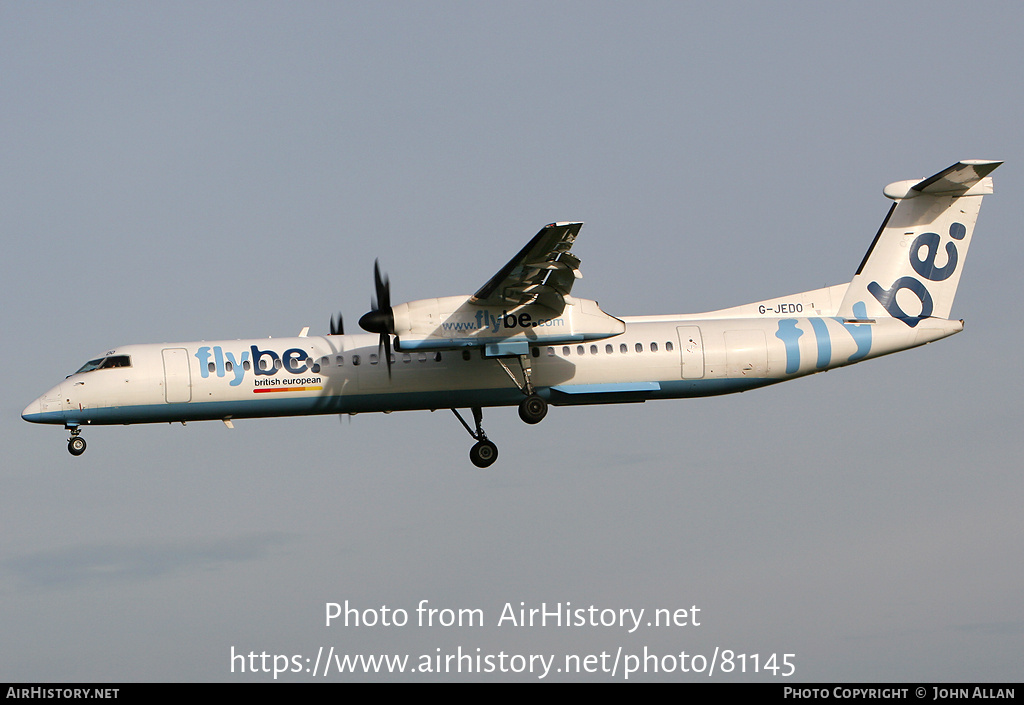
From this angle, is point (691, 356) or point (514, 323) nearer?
point (514, 323)

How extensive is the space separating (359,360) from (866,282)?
38.4 ft

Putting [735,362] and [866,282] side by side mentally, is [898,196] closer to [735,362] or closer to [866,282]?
[866,282]

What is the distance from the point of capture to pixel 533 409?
23297 millimetres

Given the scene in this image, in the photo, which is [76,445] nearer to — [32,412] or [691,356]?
[32,412]

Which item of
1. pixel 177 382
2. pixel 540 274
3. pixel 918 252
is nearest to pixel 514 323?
pixel 540 274

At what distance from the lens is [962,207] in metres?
25.8

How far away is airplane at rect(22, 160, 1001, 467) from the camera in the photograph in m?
22.3

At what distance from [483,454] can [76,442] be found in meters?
8.47

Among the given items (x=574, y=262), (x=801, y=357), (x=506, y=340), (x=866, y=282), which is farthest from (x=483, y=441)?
(x=866, y=282)

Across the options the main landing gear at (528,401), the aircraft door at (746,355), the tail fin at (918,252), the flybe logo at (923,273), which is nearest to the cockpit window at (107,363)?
the main landing gear at (528,401)

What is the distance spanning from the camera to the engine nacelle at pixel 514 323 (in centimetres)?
2216

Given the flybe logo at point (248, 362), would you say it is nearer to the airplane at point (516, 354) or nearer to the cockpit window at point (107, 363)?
the airplane at point (516, 354)

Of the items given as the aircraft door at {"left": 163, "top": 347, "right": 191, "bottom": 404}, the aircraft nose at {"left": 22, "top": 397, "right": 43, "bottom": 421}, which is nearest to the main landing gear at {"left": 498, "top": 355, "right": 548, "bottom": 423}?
the aircraft door at {"left": 163, "top": 347, "right": 191, "bottom": 404}

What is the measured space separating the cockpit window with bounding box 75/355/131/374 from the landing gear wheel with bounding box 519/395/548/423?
325 inches
